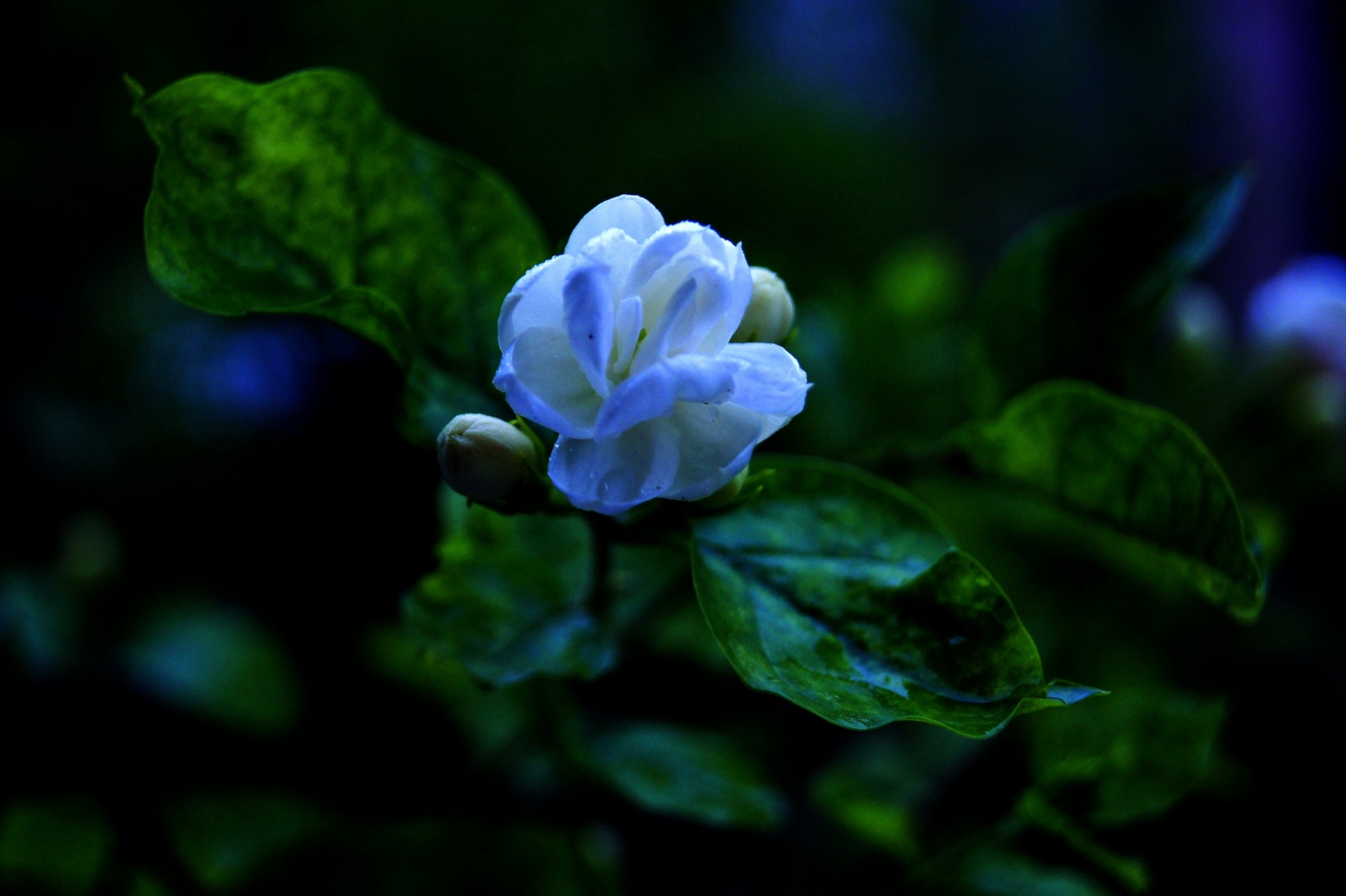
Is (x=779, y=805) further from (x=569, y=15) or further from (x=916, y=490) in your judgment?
(x=569, y=15)

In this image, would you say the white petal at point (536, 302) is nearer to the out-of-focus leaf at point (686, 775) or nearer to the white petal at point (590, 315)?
the white petal at point (590, 315)

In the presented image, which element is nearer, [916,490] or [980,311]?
[980,311]

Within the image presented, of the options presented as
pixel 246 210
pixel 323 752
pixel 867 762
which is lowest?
pixel 323 752

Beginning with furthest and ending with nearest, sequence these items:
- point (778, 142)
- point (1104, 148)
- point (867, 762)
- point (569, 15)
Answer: point (1104, 148) < point (778, 142) < point (569, 15) < point (867, 762)

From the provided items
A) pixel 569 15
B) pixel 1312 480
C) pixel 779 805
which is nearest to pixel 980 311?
pixel 779 805

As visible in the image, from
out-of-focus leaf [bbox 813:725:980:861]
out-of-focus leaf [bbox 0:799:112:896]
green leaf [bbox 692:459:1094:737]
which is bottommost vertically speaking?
out-of-focus leaf [bbox 0:799:112:896]

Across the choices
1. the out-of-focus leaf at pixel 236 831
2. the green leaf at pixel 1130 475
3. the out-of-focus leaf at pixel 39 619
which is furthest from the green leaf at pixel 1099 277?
the out-of-focus leaf at pixel 39 619

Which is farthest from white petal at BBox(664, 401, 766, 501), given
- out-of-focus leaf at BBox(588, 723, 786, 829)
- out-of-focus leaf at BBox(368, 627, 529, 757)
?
out-of-focus leaf at BBox(368, 627, 529, 757)

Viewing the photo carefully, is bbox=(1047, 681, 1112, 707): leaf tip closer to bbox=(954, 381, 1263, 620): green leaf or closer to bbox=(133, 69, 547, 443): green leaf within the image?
bbox=(954, 381, 1263, 620): green leaf
